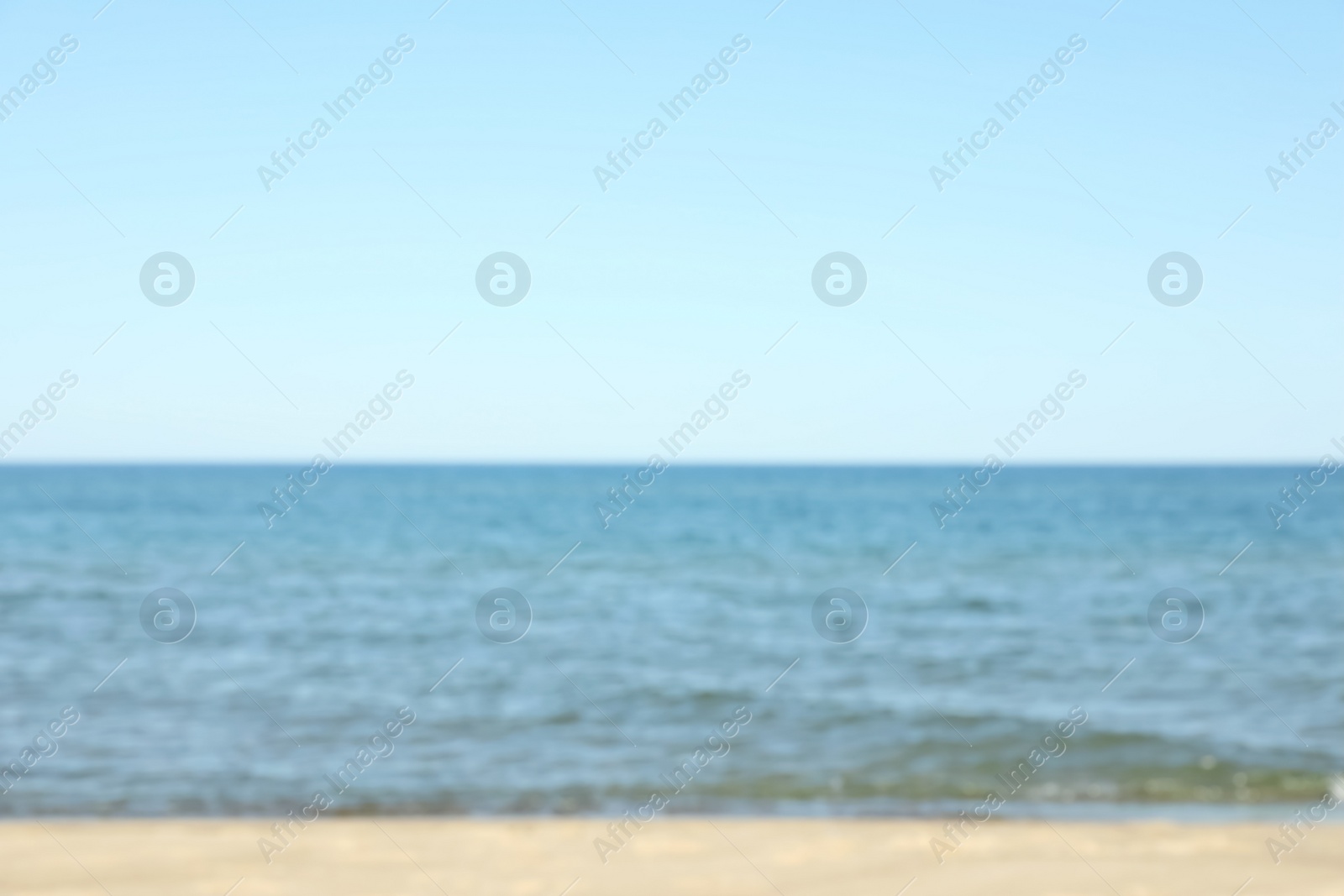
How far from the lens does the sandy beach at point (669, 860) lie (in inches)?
199

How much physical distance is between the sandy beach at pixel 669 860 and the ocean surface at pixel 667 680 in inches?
39.0

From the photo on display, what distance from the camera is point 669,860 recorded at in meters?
5.50

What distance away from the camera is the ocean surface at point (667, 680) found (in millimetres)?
7512

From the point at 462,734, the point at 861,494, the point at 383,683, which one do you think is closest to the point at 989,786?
the point at 462,734

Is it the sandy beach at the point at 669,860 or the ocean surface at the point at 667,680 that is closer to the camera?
the sandy beach at the point at 669,860

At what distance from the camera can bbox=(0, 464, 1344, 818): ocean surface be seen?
7.51 meters

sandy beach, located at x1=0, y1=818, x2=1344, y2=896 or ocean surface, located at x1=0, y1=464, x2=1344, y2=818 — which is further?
ocean surface, located at x1=0, y1=464, x2=1344, y2=818

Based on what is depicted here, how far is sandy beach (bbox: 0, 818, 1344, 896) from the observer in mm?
5062

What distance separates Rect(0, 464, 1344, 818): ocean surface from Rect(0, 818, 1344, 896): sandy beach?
0.99m

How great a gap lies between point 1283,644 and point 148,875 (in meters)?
12.3

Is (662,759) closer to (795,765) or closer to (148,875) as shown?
(795,765)

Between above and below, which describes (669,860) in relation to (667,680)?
above

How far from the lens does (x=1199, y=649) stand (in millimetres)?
11914

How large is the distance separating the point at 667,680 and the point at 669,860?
5.39 meters
